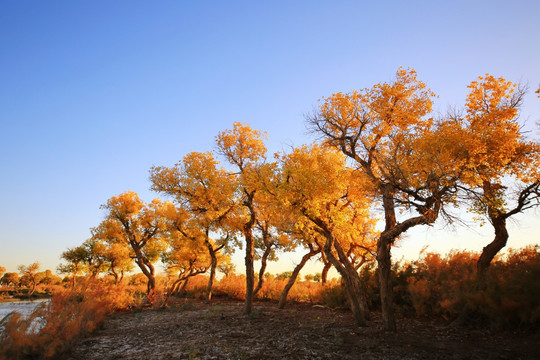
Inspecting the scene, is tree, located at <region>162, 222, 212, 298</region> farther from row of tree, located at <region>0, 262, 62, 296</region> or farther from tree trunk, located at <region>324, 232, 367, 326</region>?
row of tree, located at <region>0, 262, 62, 296</region>

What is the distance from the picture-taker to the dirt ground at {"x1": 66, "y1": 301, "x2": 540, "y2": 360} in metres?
7.04

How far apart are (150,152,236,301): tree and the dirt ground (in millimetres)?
6773

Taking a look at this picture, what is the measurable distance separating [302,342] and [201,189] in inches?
450

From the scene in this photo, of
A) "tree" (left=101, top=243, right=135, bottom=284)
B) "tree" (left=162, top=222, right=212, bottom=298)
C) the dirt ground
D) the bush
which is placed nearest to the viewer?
the dirt ground

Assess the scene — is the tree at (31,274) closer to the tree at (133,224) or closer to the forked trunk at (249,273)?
the tree at (133,224)

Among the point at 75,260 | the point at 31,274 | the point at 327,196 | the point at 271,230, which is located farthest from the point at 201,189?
the point at 31,274

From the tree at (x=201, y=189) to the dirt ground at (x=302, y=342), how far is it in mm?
6773

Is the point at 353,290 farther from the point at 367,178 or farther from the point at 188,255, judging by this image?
the point at 188,255

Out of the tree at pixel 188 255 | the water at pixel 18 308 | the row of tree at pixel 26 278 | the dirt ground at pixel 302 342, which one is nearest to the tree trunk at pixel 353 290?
the dirt ground at pixel 302 342

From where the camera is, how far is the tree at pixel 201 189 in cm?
1722

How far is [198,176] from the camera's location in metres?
18.0

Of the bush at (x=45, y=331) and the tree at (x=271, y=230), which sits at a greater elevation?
the tree at (x=271, y=230)

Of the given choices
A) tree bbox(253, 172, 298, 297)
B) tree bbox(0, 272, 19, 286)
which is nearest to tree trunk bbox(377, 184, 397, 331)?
tree bbox(253, 172, 298, 297)

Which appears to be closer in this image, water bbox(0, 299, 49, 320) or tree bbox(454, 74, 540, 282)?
tree bbox(454, 74, 540, 282)
